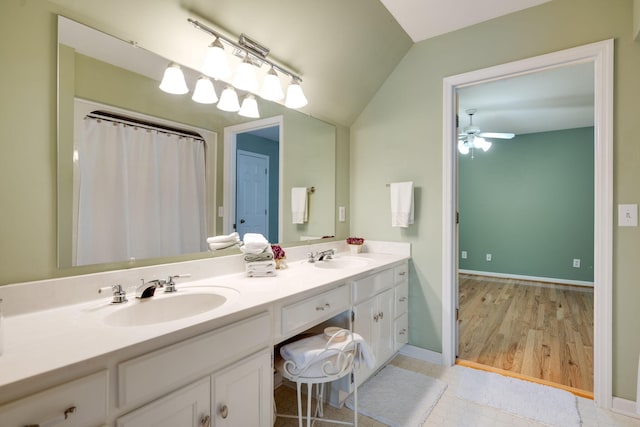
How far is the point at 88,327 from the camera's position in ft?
3.13

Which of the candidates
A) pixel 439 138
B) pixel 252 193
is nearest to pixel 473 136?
pixel 439 138

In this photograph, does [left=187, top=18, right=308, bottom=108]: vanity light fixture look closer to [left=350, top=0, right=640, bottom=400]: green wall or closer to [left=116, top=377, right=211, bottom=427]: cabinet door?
[left=350, top=0, right=640, bottom=400]: green wall

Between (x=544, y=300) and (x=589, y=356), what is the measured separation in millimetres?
1657

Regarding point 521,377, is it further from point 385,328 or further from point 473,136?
point 473,136

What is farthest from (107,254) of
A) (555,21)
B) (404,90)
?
(555,21)

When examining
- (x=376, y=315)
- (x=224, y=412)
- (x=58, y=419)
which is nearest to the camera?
(x=58, y=419)

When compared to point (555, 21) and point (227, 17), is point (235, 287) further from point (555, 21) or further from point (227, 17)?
point (555, 21)

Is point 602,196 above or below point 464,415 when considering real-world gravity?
above

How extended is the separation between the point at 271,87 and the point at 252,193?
0.65 meters

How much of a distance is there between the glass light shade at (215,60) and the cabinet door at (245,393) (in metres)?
1.34

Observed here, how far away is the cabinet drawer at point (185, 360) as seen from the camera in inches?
33.8

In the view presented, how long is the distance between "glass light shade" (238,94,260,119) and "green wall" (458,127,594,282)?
4.45 metres

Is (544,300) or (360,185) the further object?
(544,300)

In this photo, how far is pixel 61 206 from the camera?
Answer: 3.86ft
